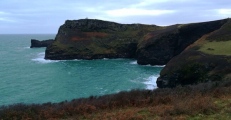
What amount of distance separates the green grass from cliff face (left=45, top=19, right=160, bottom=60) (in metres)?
40.5

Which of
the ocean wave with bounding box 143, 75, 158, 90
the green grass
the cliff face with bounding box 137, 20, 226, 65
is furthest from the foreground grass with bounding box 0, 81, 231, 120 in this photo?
the cliff face with bounding box 137, 20, 226, 65

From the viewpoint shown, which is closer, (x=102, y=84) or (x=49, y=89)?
(x=49, y=89)

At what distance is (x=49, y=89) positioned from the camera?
4031 cm

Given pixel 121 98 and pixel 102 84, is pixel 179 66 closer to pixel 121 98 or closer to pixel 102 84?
pixel 102 84

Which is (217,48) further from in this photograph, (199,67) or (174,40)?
(174,40)

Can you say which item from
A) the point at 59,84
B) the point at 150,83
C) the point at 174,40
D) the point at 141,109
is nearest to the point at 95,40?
the point at 174,40

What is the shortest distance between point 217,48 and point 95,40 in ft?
175

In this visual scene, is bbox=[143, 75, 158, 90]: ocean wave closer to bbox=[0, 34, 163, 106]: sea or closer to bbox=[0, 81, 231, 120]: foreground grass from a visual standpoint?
bbox=[0, 34, 163, 106]: sea

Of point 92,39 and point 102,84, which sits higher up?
point 92,39

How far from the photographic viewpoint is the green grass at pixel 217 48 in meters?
42.3

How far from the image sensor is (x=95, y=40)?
306 ft

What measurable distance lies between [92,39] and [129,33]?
14.3 meters

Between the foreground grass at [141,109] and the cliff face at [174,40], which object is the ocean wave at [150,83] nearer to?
the foreground grass at [141,109]

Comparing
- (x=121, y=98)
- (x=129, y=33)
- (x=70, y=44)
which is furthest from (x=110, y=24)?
(x=121, y=98)
